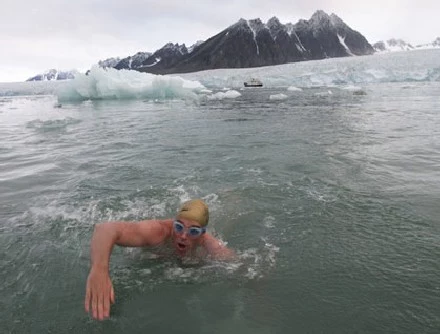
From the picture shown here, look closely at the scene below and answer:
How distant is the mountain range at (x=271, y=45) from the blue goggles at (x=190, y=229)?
144 meters

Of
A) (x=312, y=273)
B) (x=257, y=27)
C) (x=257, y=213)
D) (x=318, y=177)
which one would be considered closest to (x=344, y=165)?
(x=318, y=177)

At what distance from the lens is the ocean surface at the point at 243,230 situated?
126 inches

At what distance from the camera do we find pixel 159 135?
13.1 metres

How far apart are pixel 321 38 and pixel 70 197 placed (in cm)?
18657

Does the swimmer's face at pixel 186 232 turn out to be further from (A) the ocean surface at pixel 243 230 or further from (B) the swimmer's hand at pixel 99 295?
(B) the swimmer's hand at pixel 99 295

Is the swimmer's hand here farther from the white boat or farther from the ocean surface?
the white boat

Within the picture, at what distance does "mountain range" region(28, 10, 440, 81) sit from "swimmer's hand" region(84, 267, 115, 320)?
145m

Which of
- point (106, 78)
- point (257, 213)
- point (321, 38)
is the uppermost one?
point (321, 38)

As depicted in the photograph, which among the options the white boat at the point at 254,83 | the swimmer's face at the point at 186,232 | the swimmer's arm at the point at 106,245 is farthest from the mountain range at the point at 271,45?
the swimmer's face at the point at 186,232

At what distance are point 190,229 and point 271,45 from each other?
17369 cm

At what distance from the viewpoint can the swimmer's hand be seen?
8.66ft

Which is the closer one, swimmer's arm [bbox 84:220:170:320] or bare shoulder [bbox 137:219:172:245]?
swimmer's arm [bbox 84:220:170:320]

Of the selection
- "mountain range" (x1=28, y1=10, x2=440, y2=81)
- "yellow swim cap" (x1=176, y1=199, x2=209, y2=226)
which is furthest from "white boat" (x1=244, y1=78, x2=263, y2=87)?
"mountain range" (x1=28, y1=10, x2=440, y2=81)

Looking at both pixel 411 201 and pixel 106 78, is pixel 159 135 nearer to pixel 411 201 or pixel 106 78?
pixel 411 201
